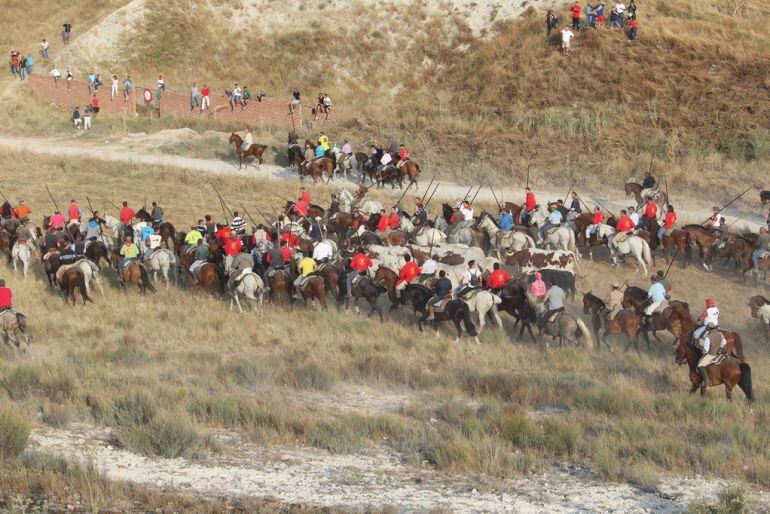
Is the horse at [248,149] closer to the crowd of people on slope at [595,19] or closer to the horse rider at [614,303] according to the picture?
the crowd of people on slope at [595,19]

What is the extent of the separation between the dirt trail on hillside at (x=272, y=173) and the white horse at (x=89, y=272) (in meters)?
11.8

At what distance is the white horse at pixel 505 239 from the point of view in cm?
2591

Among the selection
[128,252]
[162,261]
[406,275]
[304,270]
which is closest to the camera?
[406,275]

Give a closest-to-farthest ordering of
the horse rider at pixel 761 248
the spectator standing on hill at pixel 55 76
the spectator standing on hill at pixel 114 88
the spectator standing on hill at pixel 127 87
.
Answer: the horse rider at pixel 761 248, the spectator standing on hill at pixel 127 87, the spectator standing on hill at pixel 114 88, the spectator standing on hill at pixel 55 76

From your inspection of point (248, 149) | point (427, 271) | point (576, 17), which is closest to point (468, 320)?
point (427, 271)

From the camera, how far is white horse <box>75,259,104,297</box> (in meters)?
23.0

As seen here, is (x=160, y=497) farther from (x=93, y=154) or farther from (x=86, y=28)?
(x=86, y=28)

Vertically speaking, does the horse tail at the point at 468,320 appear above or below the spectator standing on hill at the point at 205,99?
below

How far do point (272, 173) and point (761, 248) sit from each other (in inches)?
688

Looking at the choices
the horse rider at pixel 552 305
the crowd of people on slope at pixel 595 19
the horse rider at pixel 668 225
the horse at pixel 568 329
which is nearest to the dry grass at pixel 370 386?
the horse at pixel 568 329

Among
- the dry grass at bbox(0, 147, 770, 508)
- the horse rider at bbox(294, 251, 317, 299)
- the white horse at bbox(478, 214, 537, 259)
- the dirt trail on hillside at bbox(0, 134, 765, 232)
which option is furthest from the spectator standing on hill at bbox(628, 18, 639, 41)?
the horse rider at bbox(294, 251, 317, 299)

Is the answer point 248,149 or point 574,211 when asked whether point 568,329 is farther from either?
point 248,149

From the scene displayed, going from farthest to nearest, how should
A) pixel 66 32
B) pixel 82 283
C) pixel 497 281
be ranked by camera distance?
1. pixel 66 32
2. pixel 82 283
3. pixel 497 281

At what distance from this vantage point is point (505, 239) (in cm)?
2608
